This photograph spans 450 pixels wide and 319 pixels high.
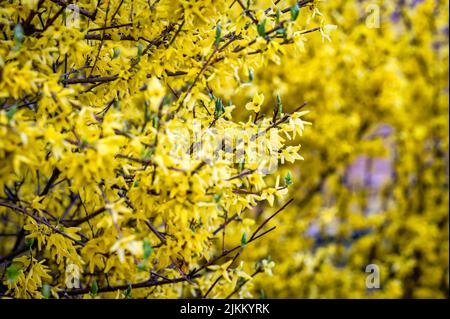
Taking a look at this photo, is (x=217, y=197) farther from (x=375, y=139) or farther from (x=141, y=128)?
(x=375, y=139)

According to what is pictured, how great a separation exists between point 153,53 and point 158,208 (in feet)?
2.40

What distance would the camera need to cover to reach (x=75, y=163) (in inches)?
61.7

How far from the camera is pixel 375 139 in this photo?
19.1 ft

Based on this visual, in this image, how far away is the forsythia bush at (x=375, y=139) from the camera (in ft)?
16.2

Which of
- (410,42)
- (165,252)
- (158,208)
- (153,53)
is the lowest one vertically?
(165,252)

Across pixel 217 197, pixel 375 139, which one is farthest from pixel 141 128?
pixel 375 139

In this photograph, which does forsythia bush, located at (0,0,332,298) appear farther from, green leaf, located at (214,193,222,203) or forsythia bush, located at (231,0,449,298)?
forsythia bush, located at (231,0,449,298)

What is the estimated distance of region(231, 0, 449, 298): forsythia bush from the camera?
4.93 meters

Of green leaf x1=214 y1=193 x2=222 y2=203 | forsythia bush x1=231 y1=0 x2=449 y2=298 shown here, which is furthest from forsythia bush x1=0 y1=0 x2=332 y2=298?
forsythia bush x1=231 y1=0 x2=449 y2=298

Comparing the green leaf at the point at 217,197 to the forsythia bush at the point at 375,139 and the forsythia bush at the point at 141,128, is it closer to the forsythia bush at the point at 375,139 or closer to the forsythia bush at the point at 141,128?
the forsythia bush at the point at 141,128

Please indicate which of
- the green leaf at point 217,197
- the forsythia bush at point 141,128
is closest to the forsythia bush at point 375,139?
the forsythia bush at point 141,128

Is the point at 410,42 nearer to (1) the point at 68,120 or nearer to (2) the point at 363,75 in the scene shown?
(2) the point at 363,75
